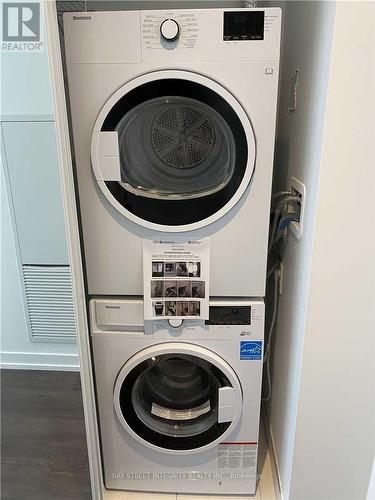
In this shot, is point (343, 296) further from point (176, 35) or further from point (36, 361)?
point (36, 361)

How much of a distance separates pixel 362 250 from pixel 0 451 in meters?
1.65

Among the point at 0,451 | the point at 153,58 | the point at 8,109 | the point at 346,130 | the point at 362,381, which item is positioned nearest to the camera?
the point at 346,130

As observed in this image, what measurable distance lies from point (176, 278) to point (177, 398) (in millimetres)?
543

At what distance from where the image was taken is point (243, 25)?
1173mm

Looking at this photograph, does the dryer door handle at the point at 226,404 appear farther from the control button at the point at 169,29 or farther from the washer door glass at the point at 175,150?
the control button at the point at 169,29

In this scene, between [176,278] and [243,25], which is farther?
[176,278]

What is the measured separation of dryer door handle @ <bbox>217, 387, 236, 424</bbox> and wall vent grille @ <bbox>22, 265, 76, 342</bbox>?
59 cm

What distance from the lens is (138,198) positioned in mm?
1321

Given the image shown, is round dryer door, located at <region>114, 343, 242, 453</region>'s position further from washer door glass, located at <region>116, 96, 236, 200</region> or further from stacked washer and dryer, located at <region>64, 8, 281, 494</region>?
washer door glass, located at <region>116, 96, 236, 200</region>

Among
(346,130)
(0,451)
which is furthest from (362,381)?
(0,451)

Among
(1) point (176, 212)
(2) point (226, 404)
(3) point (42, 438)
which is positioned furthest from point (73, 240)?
(3) point (42, 438)

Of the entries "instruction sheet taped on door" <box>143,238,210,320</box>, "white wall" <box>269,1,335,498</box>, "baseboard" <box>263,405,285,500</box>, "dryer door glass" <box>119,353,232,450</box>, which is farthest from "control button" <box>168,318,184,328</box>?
"baseboard" <box>263,405,285,500</box>

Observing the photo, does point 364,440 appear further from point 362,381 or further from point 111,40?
point 111,40

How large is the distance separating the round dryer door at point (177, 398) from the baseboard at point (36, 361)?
249 millimetres
